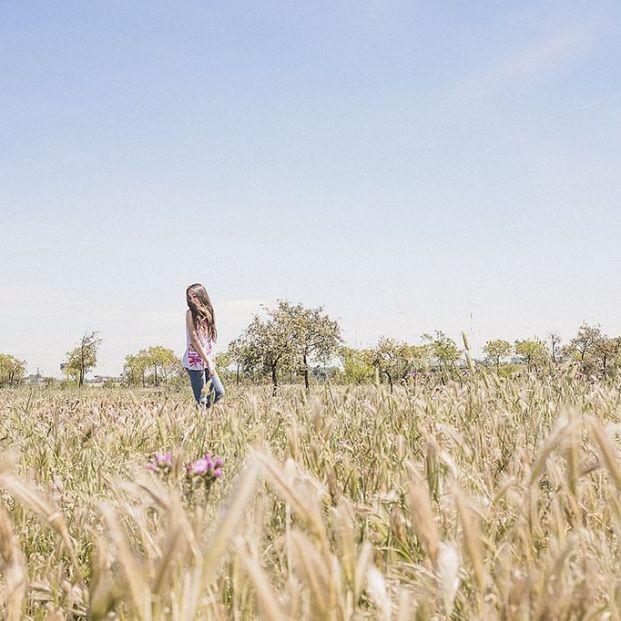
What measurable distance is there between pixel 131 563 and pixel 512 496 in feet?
3.66

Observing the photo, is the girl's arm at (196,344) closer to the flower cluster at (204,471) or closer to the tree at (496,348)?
the flower cluster at (204,471)


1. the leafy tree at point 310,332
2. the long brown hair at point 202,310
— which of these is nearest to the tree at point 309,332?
the leafy tree at point 310,332

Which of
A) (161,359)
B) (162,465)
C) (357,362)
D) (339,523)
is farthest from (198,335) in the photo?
(161,359)

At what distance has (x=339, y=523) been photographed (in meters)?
0.83

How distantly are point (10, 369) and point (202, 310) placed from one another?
5543 cm

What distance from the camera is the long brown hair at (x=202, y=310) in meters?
10.5

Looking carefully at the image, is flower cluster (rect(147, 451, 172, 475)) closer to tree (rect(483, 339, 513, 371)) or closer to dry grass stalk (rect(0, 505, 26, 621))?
dry grass stalk (rect(0, 505, 26, 621))

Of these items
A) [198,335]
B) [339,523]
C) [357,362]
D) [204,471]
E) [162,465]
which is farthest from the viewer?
[357,362]

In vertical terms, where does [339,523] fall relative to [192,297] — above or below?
below

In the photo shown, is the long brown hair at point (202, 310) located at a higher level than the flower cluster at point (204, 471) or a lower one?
higher

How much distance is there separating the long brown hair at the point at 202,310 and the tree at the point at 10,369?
51.8 meters

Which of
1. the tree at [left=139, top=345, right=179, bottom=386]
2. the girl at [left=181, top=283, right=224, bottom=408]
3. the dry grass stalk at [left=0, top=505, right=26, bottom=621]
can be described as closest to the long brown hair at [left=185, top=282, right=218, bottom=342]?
the girl at [left=181, top=283, right=224, bottom=408]

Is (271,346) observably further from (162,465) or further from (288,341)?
(162,465)

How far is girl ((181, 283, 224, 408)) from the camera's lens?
32.9 ft
